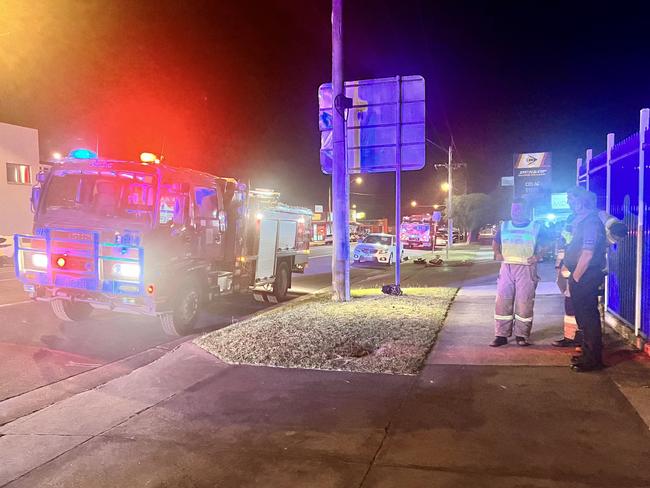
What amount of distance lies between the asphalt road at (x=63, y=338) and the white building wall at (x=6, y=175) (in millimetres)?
19832

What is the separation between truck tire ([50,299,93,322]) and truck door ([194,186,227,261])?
7.31 ft

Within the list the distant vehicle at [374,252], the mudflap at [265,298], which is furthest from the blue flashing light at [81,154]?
the distant vehicle at [374,252]

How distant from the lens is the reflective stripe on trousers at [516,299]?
6551mm

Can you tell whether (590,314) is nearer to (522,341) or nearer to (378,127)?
(522,341)

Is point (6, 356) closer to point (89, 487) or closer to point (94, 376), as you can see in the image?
point (94, 376)

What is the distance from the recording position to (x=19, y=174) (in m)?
30.4

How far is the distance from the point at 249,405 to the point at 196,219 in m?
4.38

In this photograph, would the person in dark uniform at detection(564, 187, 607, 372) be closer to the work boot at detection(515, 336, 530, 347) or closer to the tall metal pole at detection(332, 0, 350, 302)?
the work boot at detection(515, 336, 530, 347)

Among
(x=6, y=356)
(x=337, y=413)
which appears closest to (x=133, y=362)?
(x=6, y=356)

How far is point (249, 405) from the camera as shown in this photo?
4898 millimetres

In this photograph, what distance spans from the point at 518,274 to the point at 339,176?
4.82 metres

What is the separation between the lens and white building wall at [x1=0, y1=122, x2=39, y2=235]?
29.4m

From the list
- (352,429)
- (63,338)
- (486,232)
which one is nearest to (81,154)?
(63,338)

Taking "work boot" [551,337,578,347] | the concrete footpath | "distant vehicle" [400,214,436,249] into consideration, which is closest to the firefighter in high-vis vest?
"work boot" [551,337,578,347]
